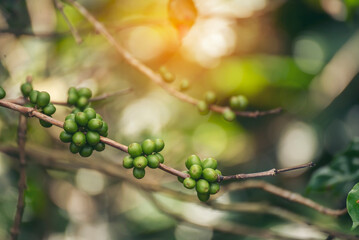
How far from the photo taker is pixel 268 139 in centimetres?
260

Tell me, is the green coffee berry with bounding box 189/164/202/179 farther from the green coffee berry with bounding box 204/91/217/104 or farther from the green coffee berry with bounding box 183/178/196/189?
the green coffee berry with bounding box 204/91/217/104

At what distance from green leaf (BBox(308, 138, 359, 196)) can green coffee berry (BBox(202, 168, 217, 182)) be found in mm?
812

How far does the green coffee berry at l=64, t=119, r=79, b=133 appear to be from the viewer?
87cm

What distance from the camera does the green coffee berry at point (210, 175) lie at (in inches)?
33.9

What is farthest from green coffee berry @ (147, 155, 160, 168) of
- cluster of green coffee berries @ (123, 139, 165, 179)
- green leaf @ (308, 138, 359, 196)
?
green leaf @ (308, 138, 359, 196)

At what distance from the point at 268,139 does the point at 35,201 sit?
5.50ft

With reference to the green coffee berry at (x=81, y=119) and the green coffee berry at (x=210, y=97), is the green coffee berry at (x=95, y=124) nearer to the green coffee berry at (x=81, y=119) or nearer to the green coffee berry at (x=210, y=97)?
the green coffee berry at (x=81, y=119)

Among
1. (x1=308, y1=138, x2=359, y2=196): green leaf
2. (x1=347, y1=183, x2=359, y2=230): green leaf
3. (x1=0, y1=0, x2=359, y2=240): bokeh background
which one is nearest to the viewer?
(x1=347, y1=183, x2=359, y2=230): green leaf

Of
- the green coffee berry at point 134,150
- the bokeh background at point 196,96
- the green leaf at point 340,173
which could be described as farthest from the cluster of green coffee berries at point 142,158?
the bokeh background at point 196,96

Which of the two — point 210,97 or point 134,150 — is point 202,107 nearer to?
point 210,97

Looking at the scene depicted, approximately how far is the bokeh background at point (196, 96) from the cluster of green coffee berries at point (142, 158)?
114 centimetres

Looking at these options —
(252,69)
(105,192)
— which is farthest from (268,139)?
(105,192)

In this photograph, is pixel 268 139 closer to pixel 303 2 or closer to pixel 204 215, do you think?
pixel 204 215

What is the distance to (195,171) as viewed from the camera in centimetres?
87
